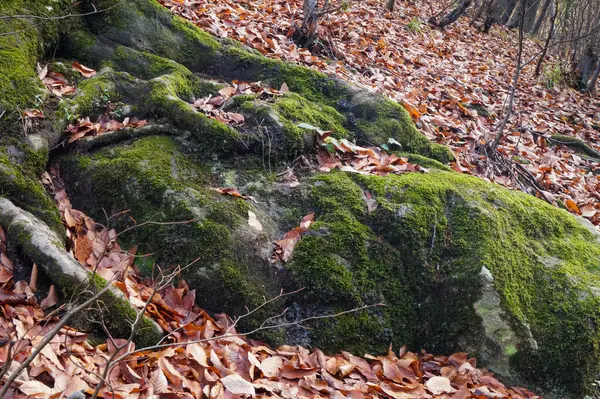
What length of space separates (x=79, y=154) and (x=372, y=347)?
249 centimetres

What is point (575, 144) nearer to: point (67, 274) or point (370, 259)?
point (370, 259)

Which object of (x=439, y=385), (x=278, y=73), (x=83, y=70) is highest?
(x=278, y=73)

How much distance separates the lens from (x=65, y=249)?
9.29ft

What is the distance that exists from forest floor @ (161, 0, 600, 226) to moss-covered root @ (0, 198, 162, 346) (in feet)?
11.6

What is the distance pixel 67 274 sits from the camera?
8.55 ft

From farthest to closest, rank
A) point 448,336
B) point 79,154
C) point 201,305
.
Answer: point 79,154, point 448,336, point 201,305

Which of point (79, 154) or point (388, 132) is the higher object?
point (388, 132)

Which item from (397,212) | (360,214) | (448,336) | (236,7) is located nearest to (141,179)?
(360,214)

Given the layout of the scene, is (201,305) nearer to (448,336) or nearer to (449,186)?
(448,336)

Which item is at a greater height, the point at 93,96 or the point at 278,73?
the point at 278,73

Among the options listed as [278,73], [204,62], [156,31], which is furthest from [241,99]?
[156,31]

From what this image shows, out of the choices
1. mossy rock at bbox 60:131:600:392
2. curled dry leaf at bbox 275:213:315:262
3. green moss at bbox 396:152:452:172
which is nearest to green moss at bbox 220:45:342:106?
green moss at bbox 396:152:452:172

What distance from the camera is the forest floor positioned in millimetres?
5973

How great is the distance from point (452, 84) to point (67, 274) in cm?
752
